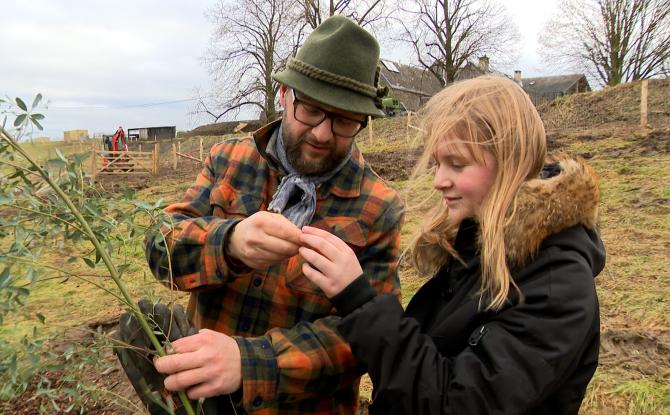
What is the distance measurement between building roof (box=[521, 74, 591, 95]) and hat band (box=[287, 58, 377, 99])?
148 feet

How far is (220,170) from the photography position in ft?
6.50

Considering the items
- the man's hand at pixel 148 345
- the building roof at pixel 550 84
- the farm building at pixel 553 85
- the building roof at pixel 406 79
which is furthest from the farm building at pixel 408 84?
the man's hand at pixel 148 345

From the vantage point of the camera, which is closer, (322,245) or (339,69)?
(322,245)

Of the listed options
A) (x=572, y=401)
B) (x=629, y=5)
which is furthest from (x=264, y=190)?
(x=629, y=5)

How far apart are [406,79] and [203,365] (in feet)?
146

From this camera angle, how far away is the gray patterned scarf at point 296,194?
184 centimetres

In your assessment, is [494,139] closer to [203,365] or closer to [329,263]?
[329,263]

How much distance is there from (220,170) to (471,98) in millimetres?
936

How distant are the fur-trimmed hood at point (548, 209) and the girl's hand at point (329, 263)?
1.36ft

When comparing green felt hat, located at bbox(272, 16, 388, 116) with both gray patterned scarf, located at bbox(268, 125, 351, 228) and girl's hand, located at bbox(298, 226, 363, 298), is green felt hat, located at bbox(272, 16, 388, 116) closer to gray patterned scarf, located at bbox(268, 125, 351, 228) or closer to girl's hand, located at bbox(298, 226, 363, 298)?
gray patterned scarf, located at bbox(268, 125, 351, 228)

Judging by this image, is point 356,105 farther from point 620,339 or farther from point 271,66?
point 271,66

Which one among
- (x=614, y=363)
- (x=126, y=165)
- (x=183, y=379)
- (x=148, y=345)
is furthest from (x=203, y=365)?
(x=126, y=165)

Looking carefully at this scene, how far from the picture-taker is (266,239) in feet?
4.87

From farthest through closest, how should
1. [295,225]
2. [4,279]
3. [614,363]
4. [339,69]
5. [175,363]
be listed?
[614,363]
[339,69]
[295,225]
[175,363]
[4,279]
